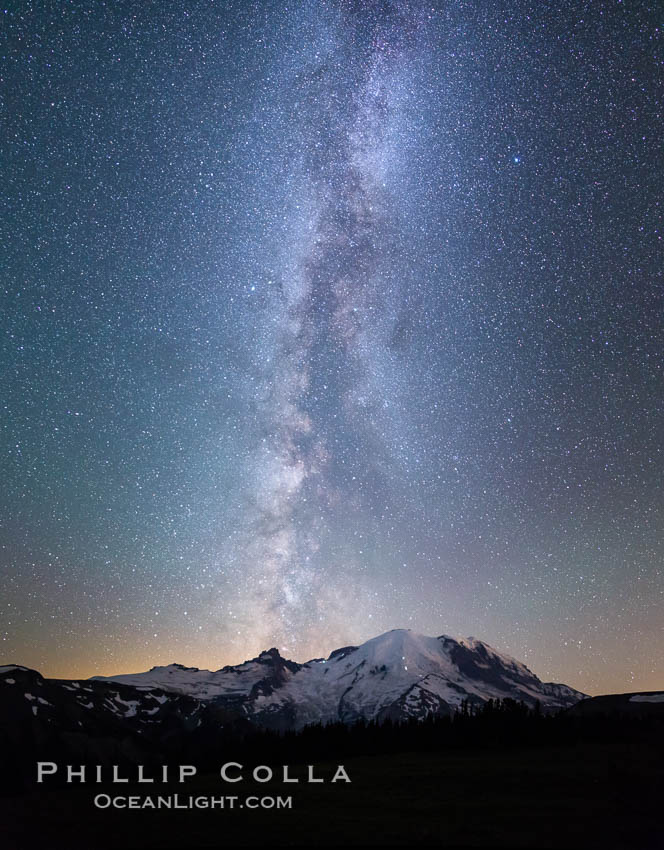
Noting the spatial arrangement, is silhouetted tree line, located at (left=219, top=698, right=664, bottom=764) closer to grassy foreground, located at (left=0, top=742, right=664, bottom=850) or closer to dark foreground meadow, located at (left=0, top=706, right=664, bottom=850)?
dark foreground meadow, located at (left=0, top=706, right=664, bottom=850)

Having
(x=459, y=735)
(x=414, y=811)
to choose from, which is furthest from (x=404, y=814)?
(x=459, y=735)

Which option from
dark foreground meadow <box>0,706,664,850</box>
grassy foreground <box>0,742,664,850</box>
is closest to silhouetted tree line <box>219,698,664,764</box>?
dark foreground meadow <box>0,706,664,850</box>

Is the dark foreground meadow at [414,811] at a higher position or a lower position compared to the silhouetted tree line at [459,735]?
higher

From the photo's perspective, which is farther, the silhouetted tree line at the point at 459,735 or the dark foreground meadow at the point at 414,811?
the silhouetted tree line at the point at 459,735

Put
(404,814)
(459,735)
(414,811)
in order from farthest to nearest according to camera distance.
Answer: (459,735)
(414,811)
(404,814)

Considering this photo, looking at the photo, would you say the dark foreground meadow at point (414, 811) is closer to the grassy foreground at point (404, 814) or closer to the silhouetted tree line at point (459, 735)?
the grassy foreground at point (404, 814)

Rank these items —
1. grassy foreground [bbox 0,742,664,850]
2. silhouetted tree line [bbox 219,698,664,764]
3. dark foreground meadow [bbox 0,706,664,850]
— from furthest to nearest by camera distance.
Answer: silhouetted tree line [bbox 219,698,664,764], dark foreground meadow [bbox 0,706,664,850], grassy foreground [bbox 0,742,664,850]

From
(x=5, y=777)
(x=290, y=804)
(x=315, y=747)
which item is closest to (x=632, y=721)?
(x=315, y=747)

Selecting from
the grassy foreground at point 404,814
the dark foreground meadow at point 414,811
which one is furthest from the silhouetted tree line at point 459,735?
the grassy foreground at point 404,814

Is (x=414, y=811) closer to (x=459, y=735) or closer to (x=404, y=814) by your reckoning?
(x=404, y=814)

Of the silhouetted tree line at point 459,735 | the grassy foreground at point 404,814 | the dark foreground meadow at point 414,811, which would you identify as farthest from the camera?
the silhouetted tree line at point 459,735

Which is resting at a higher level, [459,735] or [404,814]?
[404,814]

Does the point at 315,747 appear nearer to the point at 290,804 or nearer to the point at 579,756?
the point at 579,756

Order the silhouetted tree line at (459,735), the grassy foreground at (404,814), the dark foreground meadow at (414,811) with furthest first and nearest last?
the silhouetted tree line at (459,735), the dark foreground meadow at (414,811), the grassy foreground at (404,814)
